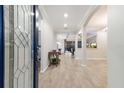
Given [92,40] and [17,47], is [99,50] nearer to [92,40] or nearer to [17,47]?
[92,40]

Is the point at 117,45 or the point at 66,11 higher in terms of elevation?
the point at 66,11

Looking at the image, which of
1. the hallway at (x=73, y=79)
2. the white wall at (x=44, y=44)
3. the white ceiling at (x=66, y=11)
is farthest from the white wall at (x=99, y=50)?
the hallway at (x=73, y=79)

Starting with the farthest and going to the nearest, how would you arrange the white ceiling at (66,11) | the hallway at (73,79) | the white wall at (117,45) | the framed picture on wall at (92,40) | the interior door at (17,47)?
the framed picture on wall at (92,40) < the white ceiling at (66,11) < the hallway at (73,79) < the white wall at (117,45) < the interior door at (17,47)

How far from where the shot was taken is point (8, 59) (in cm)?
152

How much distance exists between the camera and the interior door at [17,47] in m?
1.52

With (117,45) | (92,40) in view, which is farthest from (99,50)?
(117,45)

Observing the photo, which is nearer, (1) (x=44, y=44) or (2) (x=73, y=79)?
(2) (x=73, y=79)

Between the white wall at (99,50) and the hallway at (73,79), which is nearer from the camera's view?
the hallway at (73,79)

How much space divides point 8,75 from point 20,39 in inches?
27.3

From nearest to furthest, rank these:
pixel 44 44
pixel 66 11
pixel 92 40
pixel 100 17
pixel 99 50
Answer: pixel 66 11
pixel 44 44
pixel 100 17
pixel 99 50
pixel 92 40

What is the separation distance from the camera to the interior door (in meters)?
1.52

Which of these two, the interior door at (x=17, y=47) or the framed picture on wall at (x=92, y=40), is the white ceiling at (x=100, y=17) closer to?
the interior door at (x=17, y=47)

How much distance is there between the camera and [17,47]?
1.90m
